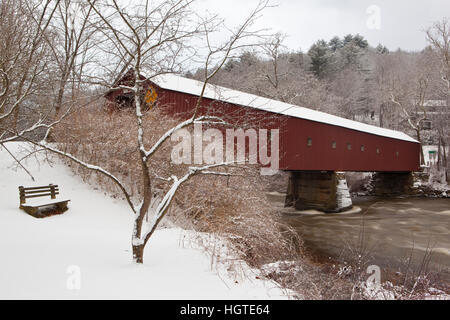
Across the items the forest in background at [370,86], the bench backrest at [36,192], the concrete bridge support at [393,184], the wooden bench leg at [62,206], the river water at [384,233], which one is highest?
the forest in background at [370,86]

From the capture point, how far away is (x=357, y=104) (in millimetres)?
33094

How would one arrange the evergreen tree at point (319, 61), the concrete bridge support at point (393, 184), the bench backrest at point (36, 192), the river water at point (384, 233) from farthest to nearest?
the evergreen tree at point (319, 61) → the concrete bridge support at point (393, 184) → the river water at point (384, 233) → the bench backrest at point (36, 192)

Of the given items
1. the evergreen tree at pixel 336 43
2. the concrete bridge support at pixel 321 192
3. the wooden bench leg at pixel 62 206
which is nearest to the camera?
the wooden bench leg at pixel 62 206

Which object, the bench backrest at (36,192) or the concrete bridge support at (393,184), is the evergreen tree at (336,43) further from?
the bench backrest at (36,192)

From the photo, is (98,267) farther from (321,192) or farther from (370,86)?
(370,86)

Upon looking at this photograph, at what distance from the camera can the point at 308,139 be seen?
13133mm

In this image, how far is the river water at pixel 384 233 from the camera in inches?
295

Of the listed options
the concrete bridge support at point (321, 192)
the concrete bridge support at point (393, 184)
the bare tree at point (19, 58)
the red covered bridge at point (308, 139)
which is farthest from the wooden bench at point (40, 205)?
the concrete bridge support at point (393, 184)

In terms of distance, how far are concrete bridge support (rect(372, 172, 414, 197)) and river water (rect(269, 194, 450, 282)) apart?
3558 mm

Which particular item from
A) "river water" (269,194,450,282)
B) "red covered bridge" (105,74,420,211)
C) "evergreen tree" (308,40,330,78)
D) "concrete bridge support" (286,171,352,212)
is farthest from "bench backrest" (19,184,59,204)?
"evergreen tree" (308,40,330,78)

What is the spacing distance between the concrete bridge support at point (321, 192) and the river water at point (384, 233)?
540 millimetres

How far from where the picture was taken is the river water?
7.49 metres
